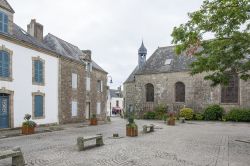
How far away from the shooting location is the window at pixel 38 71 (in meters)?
20.8

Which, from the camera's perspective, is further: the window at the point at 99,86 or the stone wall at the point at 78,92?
the window at the point at 99,86

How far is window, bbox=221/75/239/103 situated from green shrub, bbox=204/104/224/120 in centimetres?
135

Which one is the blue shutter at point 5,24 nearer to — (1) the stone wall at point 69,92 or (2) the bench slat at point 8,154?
(1) the stone wall at point 69,92

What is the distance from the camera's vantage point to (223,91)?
102ft

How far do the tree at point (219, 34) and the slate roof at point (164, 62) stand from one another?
20775 mm

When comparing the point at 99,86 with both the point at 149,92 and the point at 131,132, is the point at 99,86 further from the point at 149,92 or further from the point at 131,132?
the point at 131,132

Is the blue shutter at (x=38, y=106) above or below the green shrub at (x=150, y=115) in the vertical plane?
above

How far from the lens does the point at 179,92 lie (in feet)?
114

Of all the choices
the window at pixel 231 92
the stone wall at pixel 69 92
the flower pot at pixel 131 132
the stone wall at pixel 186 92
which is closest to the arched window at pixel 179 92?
the stone wall at pixel 186 92

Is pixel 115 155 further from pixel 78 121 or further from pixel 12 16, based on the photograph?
pixel 78 121

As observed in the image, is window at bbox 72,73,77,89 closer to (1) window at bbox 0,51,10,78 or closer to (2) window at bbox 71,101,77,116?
(2) window at bbox 71,101,77,116

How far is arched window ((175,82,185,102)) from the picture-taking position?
34.5 metres

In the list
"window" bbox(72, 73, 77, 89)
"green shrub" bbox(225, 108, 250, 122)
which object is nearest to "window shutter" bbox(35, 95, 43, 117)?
"window" bbox(72, 73, 77, 89)

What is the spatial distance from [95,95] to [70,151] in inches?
846
